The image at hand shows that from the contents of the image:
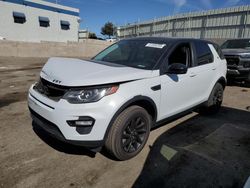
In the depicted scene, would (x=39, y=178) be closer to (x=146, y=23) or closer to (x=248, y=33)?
(x=248, y=33)

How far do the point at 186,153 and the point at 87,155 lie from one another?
1473 mm

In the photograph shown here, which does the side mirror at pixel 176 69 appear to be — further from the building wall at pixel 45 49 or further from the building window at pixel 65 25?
the building window at pixel 65 25

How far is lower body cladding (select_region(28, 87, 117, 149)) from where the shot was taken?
2447 mm

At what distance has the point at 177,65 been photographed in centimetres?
323

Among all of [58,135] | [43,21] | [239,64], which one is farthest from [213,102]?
[43,21]

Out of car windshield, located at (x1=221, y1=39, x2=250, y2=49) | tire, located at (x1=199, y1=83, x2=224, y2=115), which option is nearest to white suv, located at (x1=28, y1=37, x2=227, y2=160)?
tire, located at (x1=199, y1=83, x2=224, y2=115)

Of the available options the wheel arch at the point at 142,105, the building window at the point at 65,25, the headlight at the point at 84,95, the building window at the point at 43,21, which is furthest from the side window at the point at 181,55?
the building window at the point at 65,25

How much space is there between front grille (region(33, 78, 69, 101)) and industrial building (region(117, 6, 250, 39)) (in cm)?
2221

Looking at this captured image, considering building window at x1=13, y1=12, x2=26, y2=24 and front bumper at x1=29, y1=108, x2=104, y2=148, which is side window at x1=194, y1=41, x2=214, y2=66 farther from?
building window at x1=13, y1=12, x2=26, y2=24

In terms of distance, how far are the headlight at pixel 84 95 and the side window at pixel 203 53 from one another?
7.68 feet

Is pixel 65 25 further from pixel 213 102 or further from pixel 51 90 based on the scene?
pixel 51 90

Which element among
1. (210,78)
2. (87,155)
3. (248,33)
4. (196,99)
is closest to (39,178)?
(87,155)

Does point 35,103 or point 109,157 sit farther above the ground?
point 35,103

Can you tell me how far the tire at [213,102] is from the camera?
4652mm
